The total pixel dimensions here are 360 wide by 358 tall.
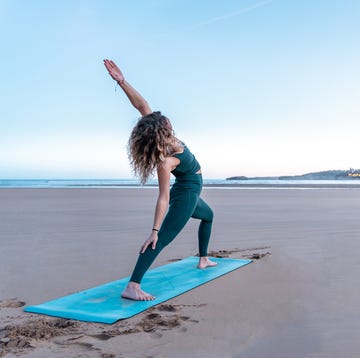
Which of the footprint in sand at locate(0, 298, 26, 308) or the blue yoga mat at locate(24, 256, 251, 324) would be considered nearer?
the blue yoga mat at locate(24, 256, 251, 324)

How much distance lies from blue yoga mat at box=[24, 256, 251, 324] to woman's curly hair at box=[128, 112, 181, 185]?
846 mm

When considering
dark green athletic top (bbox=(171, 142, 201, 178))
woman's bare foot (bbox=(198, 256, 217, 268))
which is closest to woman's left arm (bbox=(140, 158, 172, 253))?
dark green athletic top (bbox=(171, 142, 201, 178))

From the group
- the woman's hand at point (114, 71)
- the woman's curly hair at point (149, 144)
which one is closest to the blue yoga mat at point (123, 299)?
the woman's curly hair at point (149, 144)

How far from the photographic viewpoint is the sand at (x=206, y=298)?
7.32 feet

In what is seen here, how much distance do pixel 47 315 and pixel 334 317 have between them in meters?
1.77

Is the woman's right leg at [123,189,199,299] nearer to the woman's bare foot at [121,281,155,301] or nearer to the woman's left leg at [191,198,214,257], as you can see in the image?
the woman's bare foot at [121,281,155,301]

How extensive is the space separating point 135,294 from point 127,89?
66.0 inches

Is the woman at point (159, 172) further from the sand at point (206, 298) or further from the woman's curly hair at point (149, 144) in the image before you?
the sand at point (206, 298)

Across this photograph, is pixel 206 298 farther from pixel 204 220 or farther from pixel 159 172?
pixel 204 220

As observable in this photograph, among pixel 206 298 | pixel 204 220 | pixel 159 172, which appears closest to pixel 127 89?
pixel 159 172

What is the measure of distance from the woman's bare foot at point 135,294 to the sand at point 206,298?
0.17 m

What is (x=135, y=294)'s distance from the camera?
3.03 m

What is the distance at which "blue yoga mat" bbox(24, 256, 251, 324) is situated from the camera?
2709mm

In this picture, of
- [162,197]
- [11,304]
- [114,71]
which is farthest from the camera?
[114,71]
